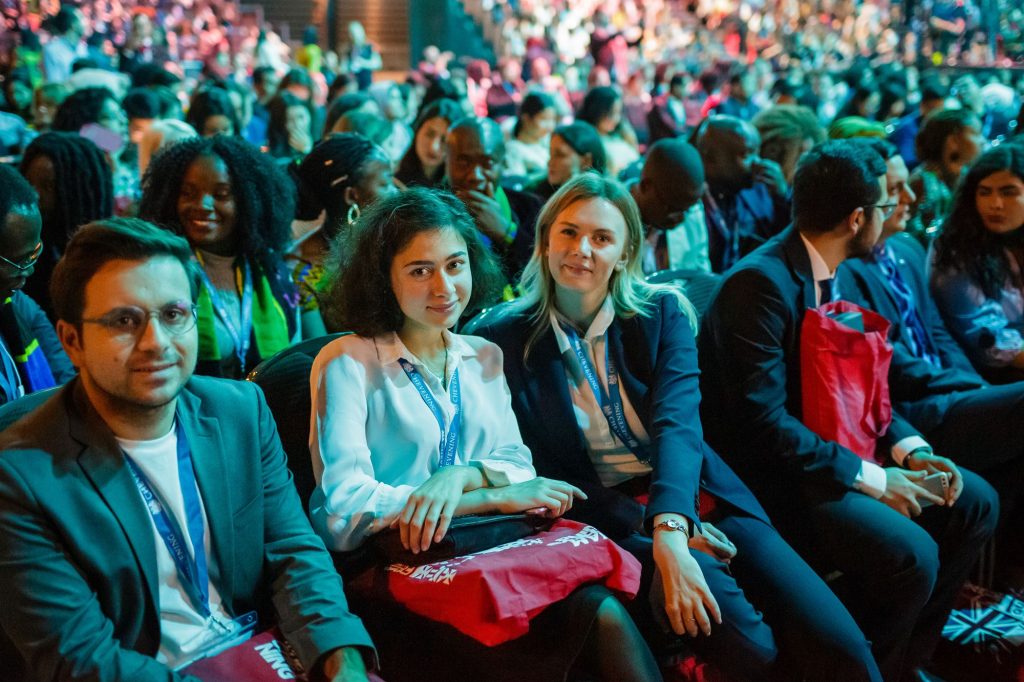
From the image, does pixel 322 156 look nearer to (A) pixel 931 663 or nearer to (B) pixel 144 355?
(B) pixel 144 355

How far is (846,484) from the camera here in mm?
2695

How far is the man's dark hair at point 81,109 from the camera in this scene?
5.55m

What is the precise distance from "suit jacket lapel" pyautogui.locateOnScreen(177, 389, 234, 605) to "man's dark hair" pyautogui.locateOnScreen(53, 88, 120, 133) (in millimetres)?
4384

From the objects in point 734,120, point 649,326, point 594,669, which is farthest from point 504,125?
point 594,669

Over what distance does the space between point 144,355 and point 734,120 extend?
402cm

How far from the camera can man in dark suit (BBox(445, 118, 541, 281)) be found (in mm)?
3955

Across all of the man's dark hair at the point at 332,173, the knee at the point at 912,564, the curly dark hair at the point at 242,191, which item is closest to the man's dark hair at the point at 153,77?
the man's dark hair at the point at 332,173

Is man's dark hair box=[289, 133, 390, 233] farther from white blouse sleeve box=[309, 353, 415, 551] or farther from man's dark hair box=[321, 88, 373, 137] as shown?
man's dark hair box=[321, 88, 373, 137]

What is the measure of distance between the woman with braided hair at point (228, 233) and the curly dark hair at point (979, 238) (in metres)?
2.56

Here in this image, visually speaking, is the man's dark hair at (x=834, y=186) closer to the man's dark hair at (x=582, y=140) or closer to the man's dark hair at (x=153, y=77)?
the man's dark hair at (x=582, y=140)

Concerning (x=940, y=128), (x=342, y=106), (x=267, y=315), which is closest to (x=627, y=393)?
(x=267, y=315)

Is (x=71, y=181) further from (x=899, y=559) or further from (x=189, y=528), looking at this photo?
(x=899, y=559)

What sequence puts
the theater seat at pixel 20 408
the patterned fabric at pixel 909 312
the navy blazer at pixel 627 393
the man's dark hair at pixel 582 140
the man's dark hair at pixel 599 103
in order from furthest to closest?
the man's dark hair at pixel 599 103 → the man's dark hair at pixel 582 140 → the patterned fabric at pixel 909 312 → the navy blazer at pixel 627 393 → the theater seat at pixel 20 408

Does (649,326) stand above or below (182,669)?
above
